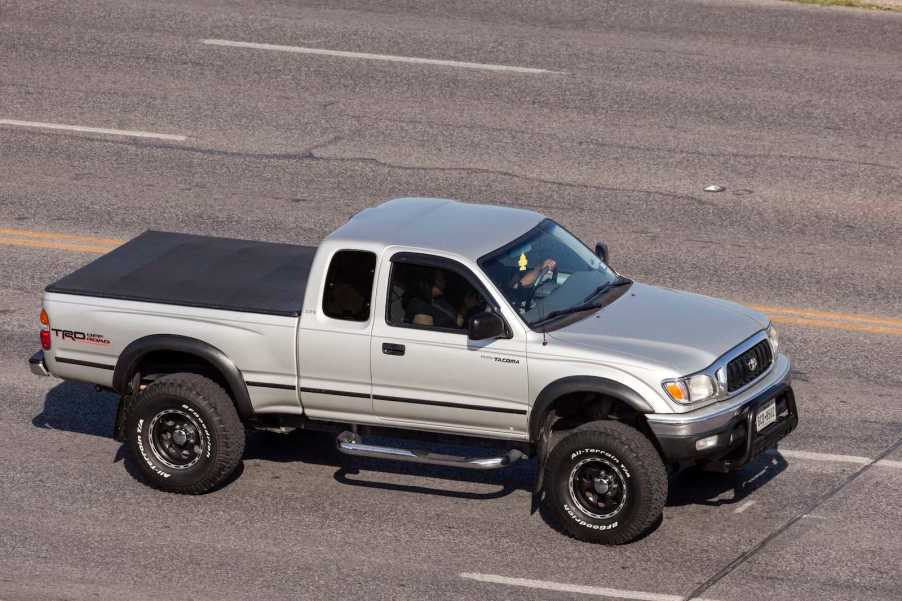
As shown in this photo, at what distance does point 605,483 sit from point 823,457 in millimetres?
2093

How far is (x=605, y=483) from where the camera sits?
8992 mm

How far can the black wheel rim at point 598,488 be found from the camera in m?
8.95

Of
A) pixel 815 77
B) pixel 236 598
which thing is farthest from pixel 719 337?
pixel 815 77

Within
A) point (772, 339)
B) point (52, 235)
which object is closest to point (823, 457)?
point (772, 339)

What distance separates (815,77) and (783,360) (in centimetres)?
920

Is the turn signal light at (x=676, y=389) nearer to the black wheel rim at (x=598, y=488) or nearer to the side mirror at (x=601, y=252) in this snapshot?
the black wheel rim at (x=598, y=488)

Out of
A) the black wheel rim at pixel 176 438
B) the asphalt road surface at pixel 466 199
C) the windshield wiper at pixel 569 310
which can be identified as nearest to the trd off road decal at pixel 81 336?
the black wheel rim at pixel 176 438

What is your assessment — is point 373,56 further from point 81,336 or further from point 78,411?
point 81,336

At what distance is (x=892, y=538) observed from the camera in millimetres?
9039

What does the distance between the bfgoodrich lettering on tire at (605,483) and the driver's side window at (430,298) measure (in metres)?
1.06

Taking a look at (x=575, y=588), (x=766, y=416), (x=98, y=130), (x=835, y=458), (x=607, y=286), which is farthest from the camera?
(x=98, y=130)

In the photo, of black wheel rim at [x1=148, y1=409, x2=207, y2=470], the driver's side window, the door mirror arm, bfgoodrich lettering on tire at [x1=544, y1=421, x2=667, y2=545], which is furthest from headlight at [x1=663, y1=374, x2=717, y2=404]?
black wheel rim at [x1=148, y1=409, x2=207, y2=470]

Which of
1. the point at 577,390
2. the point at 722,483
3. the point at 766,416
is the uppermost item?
the point at 577,390

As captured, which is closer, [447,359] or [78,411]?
[447,359]
